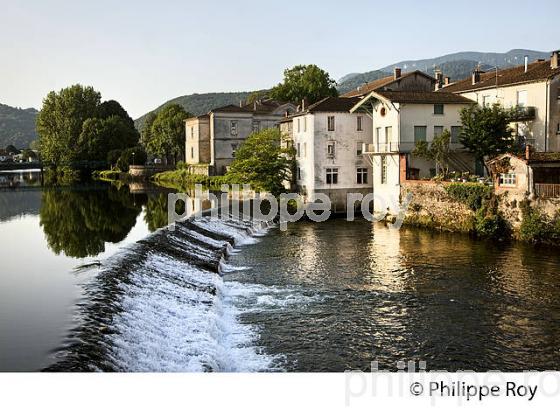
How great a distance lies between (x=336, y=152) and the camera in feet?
93.9

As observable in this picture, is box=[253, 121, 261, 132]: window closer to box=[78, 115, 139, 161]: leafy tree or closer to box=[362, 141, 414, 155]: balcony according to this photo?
box=[362, 141, 414, 155]: balcony

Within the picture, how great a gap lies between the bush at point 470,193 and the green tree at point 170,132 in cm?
3989

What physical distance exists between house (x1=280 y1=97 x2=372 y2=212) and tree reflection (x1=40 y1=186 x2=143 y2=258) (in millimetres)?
9213

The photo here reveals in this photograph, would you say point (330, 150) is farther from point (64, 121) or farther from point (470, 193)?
point (64, 121)

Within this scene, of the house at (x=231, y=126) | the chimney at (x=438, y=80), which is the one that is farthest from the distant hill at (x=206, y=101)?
the chimney at (x=438, y=80)

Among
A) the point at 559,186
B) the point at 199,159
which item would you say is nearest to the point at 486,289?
the point at 559,186

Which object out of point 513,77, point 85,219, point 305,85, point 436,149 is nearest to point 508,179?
point 436,149

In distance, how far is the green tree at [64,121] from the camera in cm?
6309

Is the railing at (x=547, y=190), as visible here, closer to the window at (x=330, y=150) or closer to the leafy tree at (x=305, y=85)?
the window at (x=330, y=150)

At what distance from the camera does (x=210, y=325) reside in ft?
36.6

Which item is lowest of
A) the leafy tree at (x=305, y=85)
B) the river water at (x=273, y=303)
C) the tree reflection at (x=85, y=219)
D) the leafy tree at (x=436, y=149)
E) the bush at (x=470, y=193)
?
the river water at (x=273, y=303)

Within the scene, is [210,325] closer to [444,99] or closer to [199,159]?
[444,99]

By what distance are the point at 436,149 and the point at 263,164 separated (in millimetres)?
8882

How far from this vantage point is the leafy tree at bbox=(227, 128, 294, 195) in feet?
95.8
